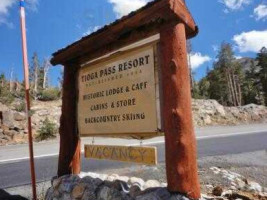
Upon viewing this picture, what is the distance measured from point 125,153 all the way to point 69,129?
44.9 inches

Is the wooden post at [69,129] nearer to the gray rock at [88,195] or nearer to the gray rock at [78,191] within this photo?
the gray rock at [78,191]

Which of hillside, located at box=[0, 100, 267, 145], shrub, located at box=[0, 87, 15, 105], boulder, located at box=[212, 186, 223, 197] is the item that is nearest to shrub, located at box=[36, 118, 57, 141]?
hillside, located at box=[0, 100, 267, 145]

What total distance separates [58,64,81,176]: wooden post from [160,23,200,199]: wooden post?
70.7 inches

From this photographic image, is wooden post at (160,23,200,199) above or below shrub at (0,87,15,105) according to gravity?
below

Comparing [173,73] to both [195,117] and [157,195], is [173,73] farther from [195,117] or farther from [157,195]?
[195,117]

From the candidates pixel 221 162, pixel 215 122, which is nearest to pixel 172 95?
pixel 221 162

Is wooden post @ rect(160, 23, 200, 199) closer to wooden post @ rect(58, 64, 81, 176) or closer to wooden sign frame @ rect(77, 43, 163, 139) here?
wooden sign frame @ rect(77, 43, 163, 139)

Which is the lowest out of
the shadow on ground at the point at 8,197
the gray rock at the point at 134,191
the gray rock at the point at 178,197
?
the shadow on ground at the point at 8,197

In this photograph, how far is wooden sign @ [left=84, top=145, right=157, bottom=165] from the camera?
11.4 feet

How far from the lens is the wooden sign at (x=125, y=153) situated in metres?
3.47

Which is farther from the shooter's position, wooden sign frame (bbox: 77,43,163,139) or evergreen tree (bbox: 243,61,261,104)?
evergreen tree (bbox: 243,61,261,104)

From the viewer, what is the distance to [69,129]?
462cm

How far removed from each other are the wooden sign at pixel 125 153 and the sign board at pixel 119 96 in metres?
0.17

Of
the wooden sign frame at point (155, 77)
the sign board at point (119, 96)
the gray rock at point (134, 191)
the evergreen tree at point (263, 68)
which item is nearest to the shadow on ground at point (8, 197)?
the sign board at point (119, 96)
